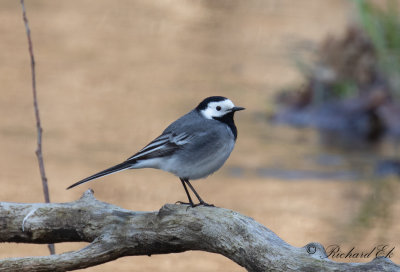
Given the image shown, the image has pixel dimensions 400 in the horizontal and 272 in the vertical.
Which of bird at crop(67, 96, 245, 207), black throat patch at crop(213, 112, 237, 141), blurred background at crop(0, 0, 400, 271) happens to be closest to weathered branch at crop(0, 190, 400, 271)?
bird at crop(67, 96, 245, 207)

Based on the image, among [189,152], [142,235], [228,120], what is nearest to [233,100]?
[228,120]

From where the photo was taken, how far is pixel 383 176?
32.6ft

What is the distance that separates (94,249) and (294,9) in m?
14.5

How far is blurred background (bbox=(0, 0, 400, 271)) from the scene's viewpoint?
28.5 feet

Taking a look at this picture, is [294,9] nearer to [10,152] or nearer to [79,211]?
[10,152]

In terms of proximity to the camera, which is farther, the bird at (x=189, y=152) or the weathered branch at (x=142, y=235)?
the bird at (x=189, y=152)

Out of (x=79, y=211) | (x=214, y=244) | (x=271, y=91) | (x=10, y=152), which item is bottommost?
(x=214, y=244)

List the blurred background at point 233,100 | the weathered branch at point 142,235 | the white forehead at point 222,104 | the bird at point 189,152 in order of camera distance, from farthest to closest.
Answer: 1. the blurred background at point 233,100
2. the white forehead at point 222,104
3. the bird at point 189,152
4. the weathered branch at point 142,235

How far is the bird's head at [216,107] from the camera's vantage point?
5.70 meters

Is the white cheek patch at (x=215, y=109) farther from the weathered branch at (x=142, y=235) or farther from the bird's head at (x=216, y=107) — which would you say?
the weathered branch at (x=142, y=235)

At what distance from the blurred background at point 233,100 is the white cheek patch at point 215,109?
199 cm

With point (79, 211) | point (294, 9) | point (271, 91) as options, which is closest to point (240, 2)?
point (294, 9)

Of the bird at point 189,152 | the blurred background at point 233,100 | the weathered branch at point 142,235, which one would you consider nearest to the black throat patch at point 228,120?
the bird at point 189,152

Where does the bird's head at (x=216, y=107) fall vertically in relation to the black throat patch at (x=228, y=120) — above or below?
above
